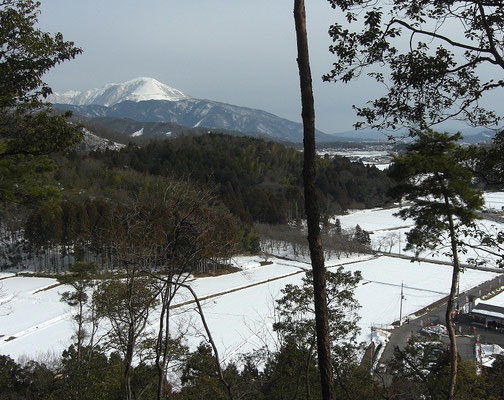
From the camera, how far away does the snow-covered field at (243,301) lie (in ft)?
51.7

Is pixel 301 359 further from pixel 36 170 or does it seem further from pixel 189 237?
pixel 36 170

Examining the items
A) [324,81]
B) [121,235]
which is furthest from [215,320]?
[324,81]

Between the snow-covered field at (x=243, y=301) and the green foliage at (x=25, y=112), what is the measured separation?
653 centimetres

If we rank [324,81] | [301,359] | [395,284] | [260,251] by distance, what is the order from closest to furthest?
[324,81]
[301,359]
[395,284]
[260,251]

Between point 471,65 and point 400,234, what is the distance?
127 ft

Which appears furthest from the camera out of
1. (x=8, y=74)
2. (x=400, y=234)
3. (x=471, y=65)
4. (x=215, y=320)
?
(x=400, y=234)

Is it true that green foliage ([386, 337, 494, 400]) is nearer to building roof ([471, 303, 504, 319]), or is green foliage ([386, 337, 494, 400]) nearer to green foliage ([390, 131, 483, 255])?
green foliage ([390, 131, 483, 255])

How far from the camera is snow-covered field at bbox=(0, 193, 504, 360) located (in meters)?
15.8

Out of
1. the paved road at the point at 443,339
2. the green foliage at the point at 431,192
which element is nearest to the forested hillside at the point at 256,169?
the paved road at the point at 443,339

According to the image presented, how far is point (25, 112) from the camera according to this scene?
16.0 ft

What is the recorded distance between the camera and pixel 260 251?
33781mm

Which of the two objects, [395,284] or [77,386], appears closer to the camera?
[77,386]

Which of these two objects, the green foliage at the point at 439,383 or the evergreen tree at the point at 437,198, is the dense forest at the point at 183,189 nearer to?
the evergreen tree at the point at 437,198

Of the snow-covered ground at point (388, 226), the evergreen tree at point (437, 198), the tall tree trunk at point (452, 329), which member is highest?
the evergreen tree at point (437, 198)
